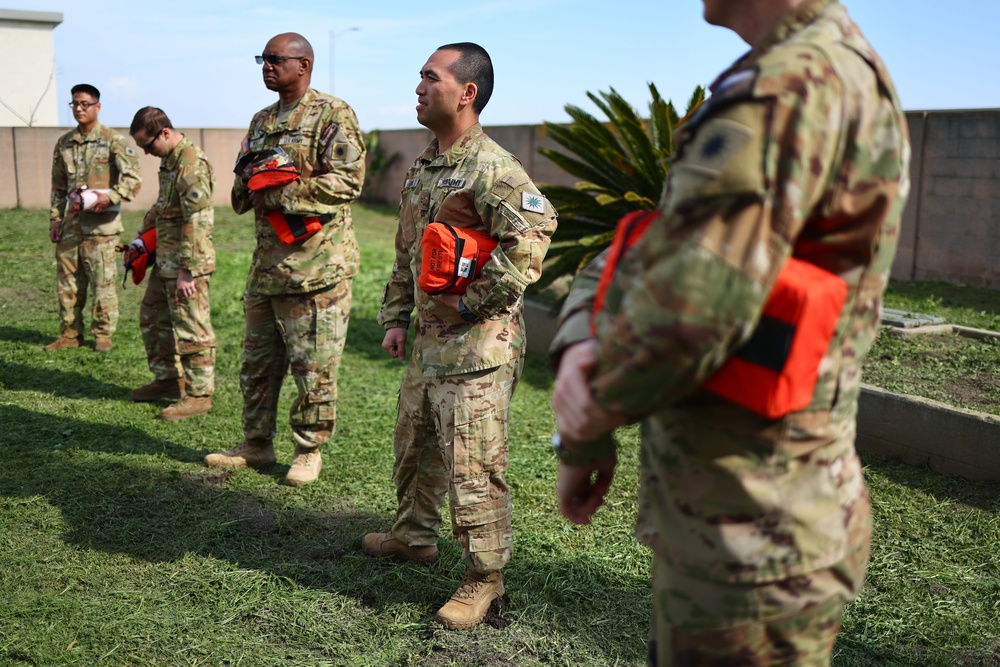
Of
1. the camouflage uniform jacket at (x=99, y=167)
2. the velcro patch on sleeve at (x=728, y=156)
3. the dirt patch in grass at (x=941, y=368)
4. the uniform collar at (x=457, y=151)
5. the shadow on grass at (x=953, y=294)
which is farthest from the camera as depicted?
the shadow on grass at (x=953, y=294)

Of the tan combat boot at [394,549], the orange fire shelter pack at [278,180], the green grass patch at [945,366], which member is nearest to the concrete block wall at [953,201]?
the green grass patch at [945,366]

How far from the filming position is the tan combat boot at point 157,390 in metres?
6.96

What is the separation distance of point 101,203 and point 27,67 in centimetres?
1764

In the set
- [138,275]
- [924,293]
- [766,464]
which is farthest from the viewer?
[924,293]

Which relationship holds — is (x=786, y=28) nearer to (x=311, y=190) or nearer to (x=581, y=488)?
(x=581, y=488)

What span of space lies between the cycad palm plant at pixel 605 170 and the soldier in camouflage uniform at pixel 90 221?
387cm

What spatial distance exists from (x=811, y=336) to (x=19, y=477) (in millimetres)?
4909

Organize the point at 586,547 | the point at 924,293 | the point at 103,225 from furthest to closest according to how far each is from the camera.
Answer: the point at 924,293 → the point at 103,225 → the point at 586,547

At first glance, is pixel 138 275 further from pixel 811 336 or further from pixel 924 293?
pixel 924 293

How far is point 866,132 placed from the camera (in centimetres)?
153

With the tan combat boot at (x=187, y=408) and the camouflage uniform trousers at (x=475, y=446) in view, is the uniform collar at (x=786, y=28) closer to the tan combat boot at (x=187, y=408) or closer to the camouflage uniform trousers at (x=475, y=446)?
the camouflage uniform trousers at (x=475, y=446)

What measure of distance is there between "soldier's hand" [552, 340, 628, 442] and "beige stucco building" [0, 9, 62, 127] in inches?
954

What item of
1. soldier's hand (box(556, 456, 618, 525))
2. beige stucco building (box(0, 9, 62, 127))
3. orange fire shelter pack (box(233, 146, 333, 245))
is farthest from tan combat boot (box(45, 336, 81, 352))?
beige stucco building (box(0, 9, 62, 127))

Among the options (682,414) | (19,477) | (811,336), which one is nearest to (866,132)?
(811,336)
